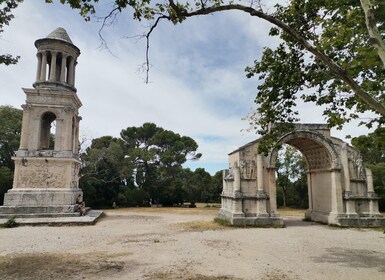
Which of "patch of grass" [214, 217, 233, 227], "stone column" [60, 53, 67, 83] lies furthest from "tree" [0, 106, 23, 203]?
"patch of grass" [214, 217, 233, 227]

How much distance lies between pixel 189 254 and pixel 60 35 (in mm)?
18815

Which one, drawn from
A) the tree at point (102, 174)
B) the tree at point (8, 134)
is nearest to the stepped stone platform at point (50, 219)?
the tree at point (102, 174)

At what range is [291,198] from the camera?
110 feet

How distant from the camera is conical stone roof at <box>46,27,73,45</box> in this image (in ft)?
66.9

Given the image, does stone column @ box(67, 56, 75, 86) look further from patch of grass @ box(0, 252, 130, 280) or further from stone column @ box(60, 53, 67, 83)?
patch of grass @ box(0, 252, 130, 280)

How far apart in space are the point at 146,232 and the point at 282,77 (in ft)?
30.3

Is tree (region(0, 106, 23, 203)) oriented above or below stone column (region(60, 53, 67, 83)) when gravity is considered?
below

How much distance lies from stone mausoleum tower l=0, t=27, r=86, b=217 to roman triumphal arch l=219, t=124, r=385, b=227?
32.9 feet

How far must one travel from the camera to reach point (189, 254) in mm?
8758

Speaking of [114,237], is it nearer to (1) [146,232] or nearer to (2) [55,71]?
(1) [146,232]

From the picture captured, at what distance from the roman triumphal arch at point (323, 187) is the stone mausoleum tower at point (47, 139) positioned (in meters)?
10.0

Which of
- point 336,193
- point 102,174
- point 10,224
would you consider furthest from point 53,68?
point 336,193

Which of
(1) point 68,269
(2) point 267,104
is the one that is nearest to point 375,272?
(2) point 267,104

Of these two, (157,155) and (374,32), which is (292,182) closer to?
(157,155)
